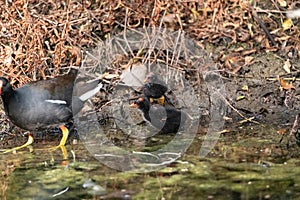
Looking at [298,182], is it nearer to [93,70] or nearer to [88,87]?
[88,87]

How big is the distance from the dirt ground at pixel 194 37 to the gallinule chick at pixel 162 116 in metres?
0.63

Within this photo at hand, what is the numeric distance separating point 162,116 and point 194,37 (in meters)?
1.68

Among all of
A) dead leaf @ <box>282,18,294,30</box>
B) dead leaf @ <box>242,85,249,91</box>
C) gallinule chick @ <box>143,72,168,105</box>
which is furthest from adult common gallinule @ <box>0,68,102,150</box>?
dead leaf @ <box>282,18,294,30</box>

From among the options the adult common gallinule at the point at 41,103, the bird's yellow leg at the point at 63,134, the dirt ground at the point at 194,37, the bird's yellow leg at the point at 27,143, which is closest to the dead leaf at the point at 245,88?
the dirt ground at the point at 194,37

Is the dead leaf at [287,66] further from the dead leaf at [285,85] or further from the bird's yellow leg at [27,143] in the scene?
the bird's yellow leg at [27,143]

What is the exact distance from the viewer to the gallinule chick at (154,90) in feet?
23.3

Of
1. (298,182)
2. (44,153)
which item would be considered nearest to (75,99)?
(44,153)

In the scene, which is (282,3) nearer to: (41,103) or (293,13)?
(293,13)

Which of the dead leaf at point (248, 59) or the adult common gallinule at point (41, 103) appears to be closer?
the adult common gallinule at point (41, 103)

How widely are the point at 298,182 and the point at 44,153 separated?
97.1 inches

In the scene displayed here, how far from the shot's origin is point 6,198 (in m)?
4.86

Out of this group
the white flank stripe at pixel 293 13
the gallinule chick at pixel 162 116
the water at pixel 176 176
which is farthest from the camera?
the white flank stripe at pixel 293 13

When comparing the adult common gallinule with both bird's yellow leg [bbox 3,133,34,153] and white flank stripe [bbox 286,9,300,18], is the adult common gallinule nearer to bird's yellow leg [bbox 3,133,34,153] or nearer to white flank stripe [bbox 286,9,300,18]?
bird's yellow leg [bbox 3,133,34,153]

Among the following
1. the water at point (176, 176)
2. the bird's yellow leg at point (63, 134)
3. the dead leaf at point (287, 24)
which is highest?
the dead leaf at point (287, 24)
